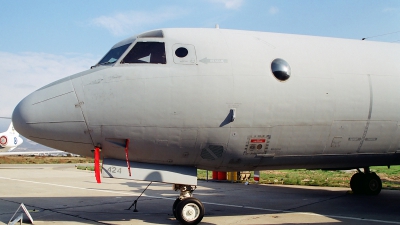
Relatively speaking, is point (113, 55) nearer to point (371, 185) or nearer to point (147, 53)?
point (147, 53)

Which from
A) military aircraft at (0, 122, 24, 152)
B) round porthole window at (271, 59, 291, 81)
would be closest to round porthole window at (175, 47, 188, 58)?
round porthole window at (271, 59, 291, 81)

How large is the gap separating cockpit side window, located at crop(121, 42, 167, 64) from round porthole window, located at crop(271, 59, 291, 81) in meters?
2.34

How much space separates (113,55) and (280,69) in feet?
12.0

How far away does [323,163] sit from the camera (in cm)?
858

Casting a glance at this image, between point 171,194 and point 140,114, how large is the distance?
27.5 feet

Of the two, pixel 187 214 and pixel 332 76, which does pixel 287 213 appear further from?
pixel 332 76

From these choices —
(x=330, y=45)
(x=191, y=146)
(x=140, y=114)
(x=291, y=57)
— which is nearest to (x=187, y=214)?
(x=191, y=146)

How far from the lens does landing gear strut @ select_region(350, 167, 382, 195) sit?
46.4 feet

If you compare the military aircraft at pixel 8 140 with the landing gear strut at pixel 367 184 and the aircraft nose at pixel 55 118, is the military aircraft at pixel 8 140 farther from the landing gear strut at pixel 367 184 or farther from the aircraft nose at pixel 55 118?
the aircraft nose at pixel 55 118

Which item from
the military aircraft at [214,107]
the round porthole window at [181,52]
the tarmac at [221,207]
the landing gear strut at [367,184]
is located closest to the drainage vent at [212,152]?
the military aircraft at [214,107]

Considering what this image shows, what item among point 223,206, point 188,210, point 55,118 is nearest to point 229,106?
point 188,210

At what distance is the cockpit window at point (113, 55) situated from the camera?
25.3 feet

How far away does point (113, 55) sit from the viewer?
25.9 feet

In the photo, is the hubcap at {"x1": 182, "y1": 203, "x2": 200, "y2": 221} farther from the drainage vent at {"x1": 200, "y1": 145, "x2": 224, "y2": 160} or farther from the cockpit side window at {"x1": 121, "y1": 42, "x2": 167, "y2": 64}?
the cockpit side window at {"x1": 121, "y1": 42, "x2": 167, "y2": 64}
